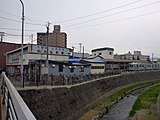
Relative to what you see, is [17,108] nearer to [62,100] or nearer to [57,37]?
[62,100]

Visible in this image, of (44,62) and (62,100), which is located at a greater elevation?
(44,62)

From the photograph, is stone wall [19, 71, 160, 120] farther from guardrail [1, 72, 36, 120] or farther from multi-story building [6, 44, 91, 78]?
guardrail [1, 72, 36, 120]

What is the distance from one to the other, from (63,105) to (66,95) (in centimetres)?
160

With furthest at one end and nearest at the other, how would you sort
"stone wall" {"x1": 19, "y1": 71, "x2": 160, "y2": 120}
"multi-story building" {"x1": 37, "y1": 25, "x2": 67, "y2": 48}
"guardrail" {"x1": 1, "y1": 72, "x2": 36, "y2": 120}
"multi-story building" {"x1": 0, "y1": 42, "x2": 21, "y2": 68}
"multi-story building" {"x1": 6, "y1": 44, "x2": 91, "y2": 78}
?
"multi-story building" {"x1": 37, "y1": 25, "x2": 67, "y2": 48}, "multi-story building" {"x1": 0, "y1": 42, "x2": 21, "y2": 68}, "multi-story building" {"x1": 6, "y1": 44, "x2": 91, "y2": 78}, "stone wall" {"x1": 19, "y1": 71, "x2": 160, "y2": 120}, "guardrail" {"x1": 1, "y1": 72, "x2": 36, "y2": 120}

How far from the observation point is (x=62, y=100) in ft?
60.7

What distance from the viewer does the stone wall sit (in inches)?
594

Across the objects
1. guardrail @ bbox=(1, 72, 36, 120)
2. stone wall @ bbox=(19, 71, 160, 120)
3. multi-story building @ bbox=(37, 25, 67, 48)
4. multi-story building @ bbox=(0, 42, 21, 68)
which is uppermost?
multi-story building @ bbox=(37, 25, 67, 48)

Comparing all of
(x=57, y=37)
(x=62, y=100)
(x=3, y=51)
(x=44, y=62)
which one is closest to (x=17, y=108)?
(x=62, y=100)

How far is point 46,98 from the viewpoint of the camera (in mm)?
16453

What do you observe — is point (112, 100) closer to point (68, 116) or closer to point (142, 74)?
point (68, 116)

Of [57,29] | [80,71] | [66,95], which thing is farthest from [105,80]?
[57,29]

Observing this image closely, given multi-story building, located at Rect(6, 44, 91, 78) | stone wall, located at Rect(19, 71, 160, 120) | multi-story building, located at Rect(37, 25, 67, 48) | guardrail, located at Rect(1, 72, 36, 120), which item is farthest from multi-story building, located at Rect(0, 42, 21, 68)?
guardrail, located at Rect(1, 72, 36, 120)

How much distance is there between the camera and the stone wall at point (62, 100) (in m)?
15.1

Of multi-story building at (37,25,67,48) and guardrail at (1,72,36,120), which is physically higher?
multi-story building at (37,25,67,48)
